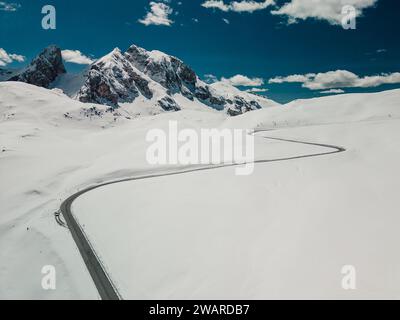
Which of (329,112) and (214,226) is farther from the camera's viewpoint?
(329,112)

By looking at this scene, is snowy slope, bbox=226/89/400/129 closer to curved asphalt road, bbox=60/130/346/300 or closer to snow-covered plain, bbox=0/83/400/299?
snow-covered plain, bbox=0/83/400/299

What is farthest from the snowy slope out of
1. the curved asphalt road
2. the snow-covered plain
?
the curved asphalt road

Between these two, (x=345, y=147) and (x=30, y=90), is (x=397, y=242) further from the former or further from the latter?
(x=30, y=90)

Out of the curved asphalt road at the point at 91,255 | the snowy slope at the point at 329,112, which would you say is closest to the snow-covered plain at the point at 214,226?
the curved asphalt road at the point at 91,255

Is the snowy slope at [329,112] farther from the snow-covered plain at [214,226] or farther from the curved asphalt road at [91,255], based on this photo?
the curved asphalt road at [91,255]

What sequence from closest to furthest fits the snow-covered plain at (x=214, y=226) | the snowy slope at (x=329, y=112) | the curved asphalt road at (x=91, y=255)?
the snow-covered plain at (x=214, y=226)
the curved asphalt road at (x=91, y=255)
the snowy slope at (x=329, y=112)

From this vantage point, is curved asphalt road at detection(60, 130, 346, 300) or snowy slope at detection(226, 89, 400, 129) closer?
curved asphalt road at detection(60, 130, 346, 300)

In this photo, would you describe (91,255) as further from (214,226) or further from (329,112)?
(329,112)

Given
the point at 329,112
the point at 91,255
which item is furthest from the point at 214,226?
the point at 329,112
